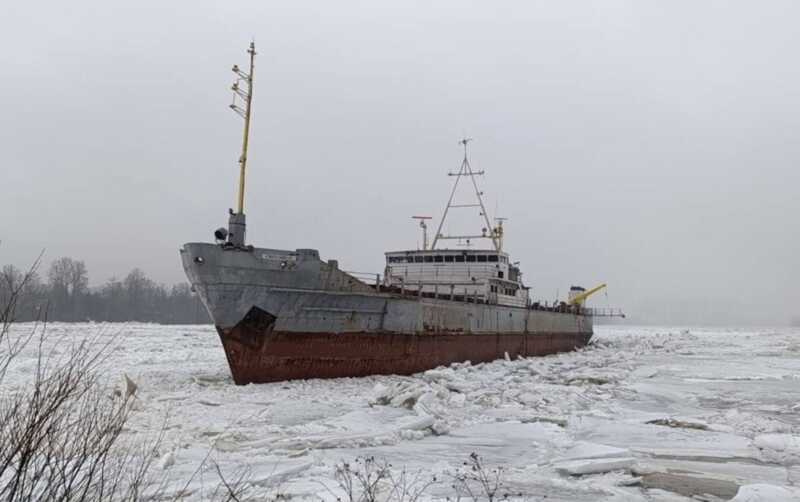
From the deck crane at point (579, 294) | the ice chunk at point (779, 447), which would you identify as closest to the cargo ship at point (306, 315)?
the ice chunk at point (779, 447)

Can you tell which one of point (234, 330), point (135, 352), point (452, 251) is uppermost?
point (452, 251)

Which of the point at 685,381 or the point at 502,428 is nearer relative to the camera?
the point at 502,428

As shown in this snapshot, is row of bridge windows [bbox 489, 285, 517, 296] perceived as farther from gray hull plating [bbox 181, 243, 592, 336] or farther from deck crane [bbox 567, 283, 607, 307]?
deck crane [bbox 567, 283, 607, 307]

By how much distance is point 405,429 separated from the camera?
8.32m

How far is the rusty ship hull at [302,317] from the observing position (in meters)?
12.0

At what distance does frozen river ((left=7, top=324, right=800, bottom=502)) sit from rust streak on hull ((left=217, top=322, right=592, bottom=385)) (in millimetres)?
478

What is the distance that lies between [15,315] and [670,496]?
18.9ft

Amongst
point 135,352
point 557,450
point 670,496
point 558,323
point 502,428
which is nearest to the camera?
point 670,496

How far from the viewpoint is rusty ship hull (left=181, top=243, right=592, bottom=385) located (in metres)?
12.0

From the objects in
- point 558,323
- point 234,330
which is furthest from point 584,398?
point 558,323

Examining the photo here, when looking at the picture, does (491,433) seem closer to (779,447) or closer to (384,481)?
(384,481)

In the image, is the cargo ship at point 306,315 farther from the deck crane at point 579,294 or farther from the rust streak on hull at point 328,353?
the deck crane at point 579,294

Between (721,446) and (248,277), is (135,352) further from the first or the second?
(721,446)

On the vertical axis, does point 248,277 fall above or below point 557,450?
above
